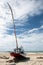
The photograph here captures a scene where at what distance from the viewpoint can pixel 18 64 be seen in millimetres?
24938

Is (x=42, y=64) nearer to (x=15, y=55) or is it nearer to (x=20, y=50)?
(x=15, y=55)

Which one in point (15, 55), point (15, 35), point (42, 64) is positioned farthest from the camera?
point (15, 35)

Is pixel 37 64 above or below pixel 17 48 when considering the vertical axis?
below

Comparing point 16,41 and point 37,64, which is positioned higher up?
point 16,41

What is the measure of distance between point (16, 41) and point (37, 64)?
1187cm

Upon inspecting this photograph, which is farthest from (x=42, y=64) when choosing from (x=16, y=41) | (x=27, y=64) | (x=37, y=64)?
(x=16, y=41)

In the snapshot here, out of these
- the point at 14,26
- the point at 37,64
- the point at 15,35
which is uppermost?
the point at 14,26

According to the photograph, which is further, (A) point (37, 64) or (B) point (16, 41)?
(B) point (16, 41)

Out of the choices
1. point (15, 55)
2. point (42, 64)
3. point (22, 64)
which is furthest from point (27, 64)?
point (15, 55)

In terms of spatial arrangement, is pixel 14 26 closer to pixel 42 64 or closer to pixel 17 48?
pixel 17 48

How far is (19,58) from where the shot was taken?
3036 cm

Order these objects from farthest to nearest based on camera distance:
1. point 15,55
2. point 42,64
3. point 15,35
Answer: point 15,35 < point 15,55 < point 42,64

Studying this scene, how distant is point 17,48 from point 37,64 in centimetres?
1220

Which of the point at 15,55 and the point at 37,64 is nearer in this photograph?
the point at 37,64
